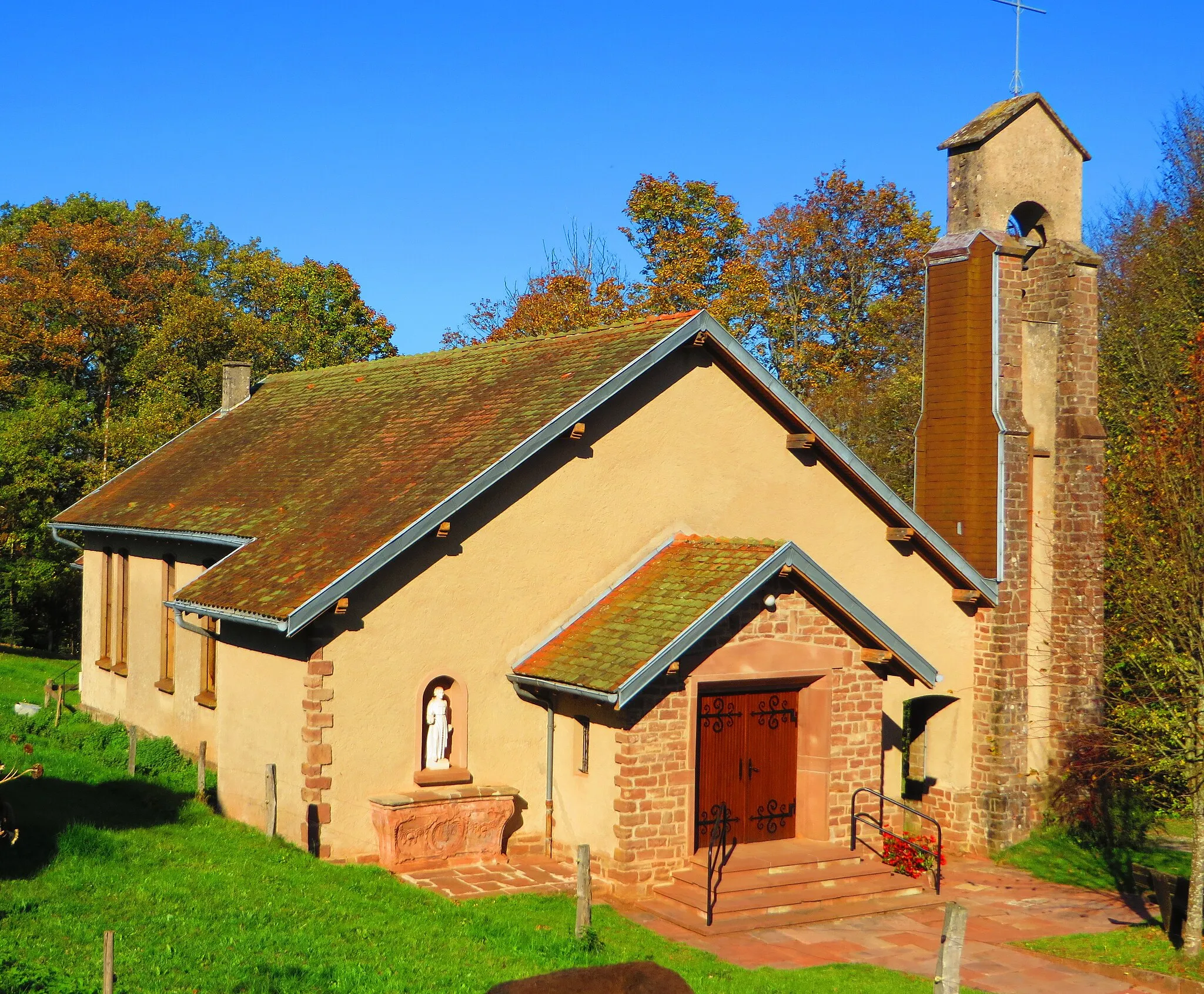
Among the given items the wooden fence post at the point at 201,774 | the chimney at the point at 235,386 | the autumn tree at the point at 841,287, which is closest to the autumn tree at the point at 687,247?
the autumn tree at the point at 841,287

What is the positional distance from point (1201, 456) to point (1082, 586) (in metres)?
5.12

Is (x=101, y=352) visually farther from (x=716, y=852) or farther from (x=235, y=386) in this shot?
(x=716, y=852)

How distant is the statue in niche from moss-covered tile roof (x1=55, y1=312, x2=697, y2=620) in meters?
2.16

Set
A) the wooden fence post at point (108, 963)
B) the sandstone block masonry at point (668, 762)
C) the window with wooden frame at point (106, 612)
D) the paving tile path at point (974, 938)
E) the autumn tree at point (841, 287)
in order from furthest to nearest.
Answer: the autumn tree at point (841, 287)
the window with wooden frame at point (106, 612)
the sandstone block masonry at point (668, 762)
the paving tile path at point (974, 938)
the wooden fence post at point (108, 963)

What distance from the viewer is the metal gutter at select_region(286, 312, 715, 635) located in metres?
14.2

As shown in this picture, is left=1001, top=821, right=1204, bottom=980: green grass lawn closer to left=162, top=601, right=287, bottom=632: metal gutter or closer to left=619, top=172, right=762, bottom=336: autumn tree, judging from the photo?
left=162, top=601, right=287, bottom=632: metal gutter

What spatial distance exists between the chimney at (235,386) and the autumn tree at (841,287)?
18440mm

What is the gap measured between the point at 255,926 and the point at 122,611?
47.1 feet

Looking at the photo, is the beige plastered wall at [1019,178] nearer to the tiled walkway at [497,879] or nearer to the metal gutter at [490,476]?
the metal gutter at [490,476]

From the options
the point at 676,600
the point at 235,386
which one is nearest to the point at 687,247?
the point at 235,386

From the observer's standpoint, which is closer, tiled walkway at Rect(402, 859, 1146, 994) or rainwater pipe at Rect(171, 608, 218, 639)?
tiled walkway at Rect(402, 859, 1146, 994)

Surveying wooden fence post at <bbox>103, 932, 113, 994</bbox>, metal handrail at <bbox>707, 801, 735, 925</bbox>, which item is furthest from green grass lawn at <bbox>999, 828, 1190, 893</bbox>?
wooden fence post at <bbox>103, 932, 113, 994</bbox>

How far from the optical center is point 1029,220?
20281 mm

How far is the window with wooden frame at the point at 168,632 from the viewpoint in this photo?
21703 mm
